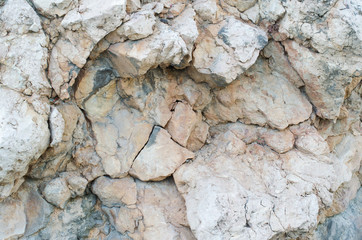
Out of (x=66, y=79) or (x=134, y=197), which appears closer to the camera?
(x=66, y=79)

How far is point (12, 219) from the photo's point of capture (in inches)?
111

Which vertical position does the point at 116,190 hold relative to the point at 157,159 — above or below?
below

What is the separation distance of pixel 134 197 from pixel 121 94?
3.29 ft

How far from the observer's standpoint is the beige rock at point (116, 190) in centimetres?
325

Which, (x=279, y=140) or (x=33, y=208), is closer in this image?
(x=33, y=208)

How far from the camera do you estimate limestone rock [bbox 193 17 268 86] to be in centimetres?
309

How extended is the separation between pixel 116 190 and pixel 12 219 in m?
0.91

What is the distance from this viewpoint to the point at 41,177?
3.01 meters

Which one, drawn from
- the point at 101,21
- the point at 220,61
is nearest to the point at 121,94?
the point at 101,21

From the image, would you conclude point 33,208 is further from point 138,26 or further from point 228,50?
point 228,50

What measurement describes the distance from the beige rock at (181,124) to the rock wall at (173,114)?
0.01 metres

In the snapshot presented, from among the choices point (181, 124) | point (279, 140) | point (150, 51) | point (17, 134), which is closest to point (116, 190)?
point (181, 124)

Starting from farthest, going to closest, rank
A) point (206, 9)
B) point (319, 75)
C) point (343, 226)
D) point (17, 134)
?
point (343, 226)
point (319, 75)
point (206, 9)
point (17, 134)

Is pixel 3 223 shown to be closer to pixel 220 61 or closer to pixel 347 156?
pixel 220 61
